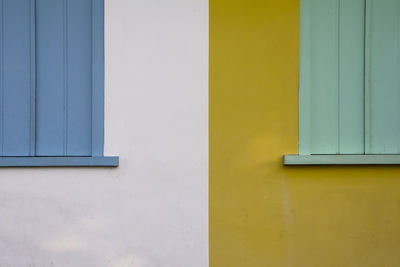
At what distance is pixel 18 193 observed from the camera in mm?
2906

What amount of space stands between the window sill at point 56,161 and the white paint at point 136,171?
0.06m

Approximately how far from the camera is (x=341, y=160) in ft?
9.67

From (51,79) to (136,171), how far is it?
3.53 ft

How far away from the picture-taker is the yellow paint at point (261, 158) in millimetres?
2959

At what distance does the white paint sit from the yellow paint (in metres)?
0.15

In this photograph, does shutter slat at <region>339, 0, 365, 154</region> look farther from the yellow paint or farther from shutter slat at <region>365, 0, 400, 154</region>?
the yellow paint

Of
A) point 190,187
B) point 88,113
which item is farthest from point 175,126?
point 88,113

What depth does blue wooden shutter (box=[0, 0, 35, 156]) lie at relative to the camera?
295 centimetres

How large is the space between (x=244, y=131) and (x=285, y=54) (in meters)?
0.75

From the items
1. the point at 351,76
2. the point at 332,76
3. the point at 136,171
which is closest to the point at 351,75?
the point at 351,76

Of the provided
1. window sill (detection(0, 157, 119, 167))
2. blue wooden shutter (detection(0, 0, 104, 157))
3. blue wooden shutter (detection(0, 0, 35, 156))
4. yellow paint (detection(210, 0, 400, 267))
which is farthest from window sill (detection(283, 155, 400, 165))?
blue wooden shutter (detection(0, 0, 35, 156))

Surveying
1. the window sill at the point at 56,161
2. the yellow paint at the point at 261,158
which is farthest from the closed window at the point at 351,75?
the window sill at the point at 56,161

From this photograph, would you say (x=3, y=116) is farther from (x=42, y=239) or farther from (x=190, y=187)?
(x=190, y=187)

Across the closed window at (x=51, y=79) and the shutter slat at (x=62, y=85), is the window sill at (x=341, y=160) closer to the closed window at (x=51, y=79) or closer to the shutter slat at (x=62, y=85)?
the closed window at (x=51, y=79)
